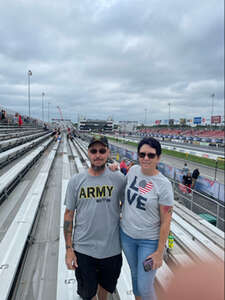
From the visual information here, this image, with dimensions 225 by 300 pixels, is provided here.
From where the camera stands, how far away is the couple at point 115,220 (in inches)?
60.1

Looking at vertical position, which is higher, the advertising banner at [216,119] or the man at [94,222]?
the advertising banner at [216,119]

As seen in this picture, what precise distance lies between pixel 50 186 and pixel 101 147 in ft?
16.6

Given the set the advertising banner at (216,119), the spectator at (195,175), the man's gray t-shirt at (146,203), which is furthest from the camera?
the advertising banner at (216,119)

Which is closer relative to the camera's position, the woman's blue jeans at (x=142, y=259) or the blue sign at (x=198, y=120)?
the woman's blue jeans at (x=142, y=259)

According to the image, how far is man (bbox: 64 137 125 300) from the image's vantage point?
5.30 ft

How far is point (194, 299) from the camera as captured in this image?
0.85 metres

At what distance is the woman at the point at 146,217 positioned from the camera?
1505mm

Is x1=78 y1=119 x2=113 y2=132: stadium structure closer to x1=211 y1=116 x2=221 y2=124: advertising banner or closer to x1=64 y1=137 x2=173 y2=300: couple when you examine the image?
x1=211 y1=116 x2=221 y2=124: advertising banner

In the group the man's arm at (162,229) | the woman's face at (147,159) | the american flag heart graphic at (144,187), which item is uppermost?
the woman's face at (147,159)

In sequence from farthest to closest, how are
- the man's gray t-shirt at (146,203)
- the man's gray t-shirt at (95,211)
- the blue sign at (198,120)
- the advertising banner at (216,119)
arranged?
1. the blue sign at (198,120)
2. the advertising banner at (216,119)
3. the man's gray t-shirt at (95,211)
4. the man's gray t-shirt at (146,203)

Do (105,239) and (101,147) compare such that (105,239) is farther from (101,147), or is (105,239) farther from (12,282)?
(12,282)

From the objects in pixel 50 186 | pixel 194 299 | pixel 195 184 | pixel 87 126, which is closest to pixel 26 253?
pixel 194 299

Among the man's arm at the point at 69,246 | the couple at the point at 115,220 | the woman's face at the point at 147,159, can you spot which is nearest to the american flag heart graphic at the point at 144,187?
the couple at the point at 115,220

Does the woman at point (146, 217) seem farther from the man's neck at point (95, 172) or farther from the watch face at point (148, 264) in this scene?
the man's neck at point (95, 172)
